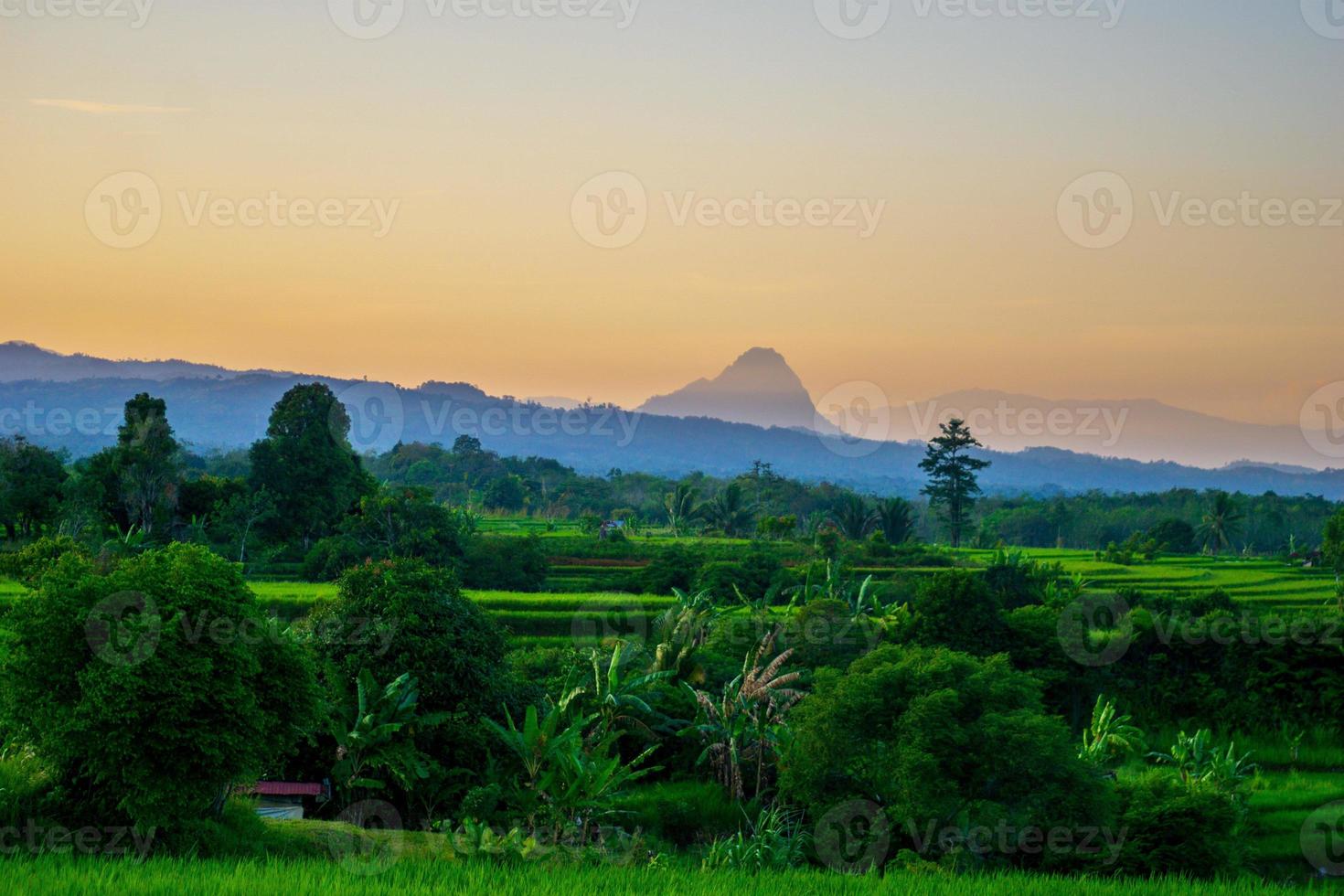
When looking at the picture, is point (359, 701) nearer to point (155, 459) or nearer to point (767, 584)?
point (767, 584)

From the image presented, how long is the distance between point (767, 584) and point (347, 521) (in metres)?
13.4

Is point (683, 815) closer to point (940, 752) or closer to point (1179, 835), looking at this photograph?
point (940, 752)

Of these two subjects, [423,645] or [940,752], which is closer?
[940,752]

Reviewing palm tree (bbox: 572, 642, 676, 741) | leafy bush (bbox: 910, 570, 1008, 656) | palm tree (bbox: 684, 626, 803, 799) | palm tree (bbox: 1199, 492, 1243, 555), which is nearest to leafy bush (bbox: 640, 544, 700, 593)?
leafy bush (bbox: 910, 570, 1008, 656)

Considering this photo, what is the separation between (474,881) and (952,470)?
5482cm

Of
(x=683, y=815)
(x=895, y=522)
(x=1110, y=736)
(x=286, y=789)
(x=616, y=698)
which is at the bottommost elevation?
(x=683, y=815)

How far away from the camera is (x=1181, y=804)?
14.8 metres

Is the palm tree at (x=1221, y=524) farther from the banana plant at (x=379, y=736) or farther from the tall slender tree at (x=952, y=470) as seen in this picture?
the banana plant at (x=379, y=736)

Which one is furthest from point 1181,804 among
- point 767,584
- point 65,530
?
point 65,530

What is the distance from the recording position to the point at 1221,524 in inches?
2438

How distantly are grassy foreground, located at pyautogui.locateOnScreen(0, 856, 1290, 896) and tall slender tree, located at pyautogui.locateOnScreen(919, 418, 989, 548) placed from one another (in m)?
50.9

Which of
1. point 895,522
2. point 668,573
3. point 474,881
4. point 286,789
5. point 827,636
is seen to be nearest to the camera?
point 474,881

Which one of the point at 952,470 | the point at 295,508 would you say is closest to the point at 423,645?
the point at 295,508

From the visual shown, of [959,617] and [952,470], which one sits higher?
[952,470]
